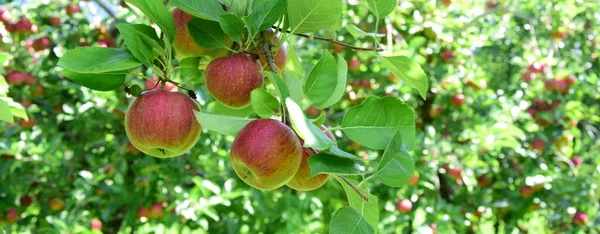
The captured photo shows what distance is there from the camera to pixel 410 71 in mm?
783

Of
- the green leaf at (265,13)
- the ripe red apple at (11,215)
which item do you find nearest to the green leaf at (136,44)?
the green leaf at (265,13)

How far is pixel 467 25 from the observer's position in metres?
2.77

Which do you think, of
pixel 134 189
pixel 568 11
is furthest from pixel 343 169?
pixel 568 11

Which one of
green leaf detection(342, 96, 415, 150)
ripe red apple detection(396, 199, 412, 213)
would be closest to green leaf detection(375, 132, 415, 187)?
green leaf detection(342, 96, 415, 150)

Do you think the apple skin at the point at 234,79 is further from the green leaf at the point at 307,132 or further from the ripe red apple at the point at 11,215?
the ripe red apple at the point at 11,215

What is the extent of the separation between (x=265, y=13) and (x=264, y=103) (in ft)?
0.33

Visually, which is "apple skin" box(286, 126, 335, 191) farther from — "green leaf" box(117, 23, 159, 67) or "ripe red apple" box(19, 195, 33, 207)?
"ripe red apple" box(19, 195, 33, 207)

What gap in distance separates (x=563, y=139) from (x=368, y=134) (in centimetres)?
243

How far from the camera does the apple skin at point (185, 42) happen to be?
0.74m

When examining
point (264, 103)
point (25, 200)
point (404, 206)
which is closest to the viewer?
point (264, 103)

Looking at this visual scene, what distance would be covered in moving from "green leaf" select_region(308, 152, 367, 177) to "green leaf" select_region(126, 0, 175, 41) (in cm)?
23

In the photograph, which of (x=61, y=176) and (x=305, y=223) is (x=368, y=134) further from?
(x=61, y=176)

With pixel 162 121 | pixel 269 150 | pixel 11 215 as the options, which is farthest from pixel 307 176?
pixel 11 215

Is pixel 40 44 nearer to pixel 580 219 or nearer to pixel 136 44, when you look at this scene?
pixel 136 44
